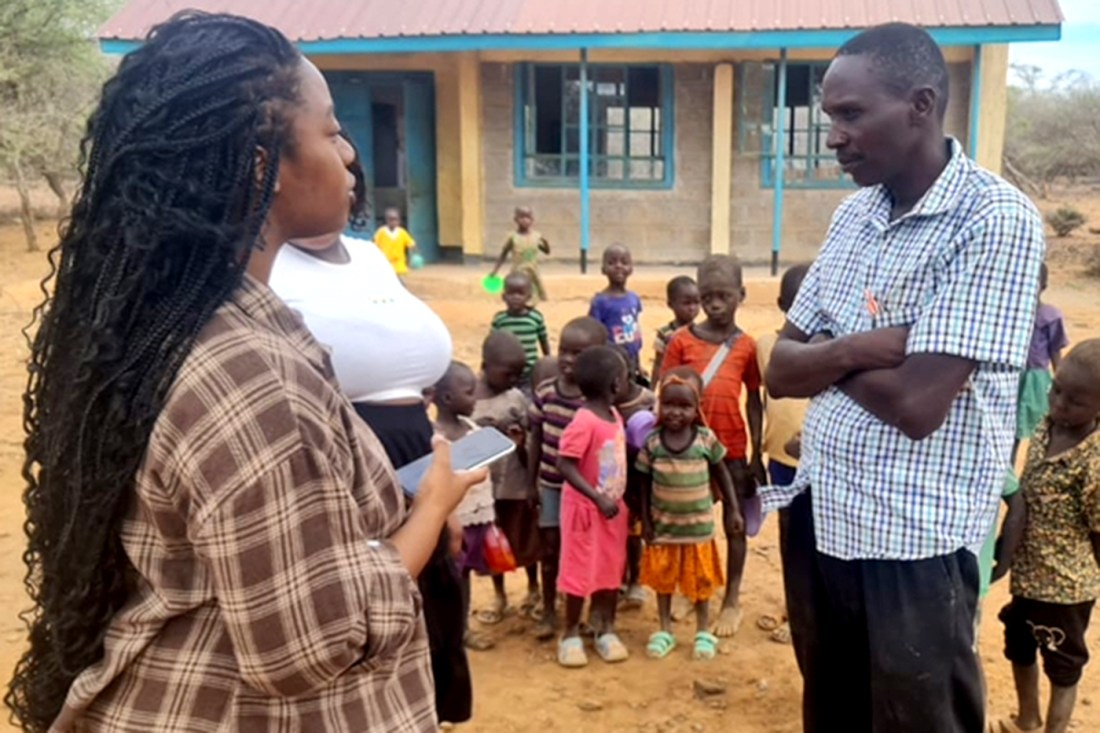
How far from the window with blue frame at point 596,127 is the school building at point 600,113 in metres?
0.02

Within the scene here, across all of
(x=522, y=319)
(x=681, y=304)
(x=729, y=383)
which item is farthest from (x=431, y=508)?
(x=522, y=319)

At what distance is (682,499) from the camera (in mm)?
3959

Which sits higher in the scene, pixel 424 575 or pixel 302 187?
pixel 302 187

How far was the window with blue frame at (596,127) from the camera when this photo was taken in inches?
506

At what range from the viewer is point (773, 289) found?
38.4 feet

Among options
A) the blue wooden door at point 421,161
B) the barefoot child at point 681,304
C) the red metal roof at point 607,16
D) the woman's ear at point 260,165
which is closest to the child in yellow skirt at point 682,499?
the barefoot child at point 681,304

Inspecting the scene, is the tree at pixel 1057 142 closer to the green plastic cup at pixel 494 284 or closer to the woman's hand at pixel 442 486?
the green plastic cup at pixel 494 284

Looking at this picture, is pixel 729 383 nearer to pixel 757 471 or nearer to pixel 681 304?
pixel 757 471

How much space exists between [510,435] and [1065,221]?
16399 millimetres

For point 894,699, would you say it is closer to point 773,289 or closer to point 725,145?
point 773,289

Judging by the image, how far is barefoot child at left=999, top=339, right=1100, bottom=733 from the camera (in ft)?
9.98

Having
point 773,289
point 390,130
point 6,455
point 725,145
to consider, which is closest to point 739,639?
point 6,455

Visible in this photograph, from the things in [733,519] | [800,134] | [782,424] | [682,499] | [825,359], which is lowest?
[733,519]

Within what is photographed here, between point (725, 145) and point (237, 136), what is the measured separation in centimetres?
1158
